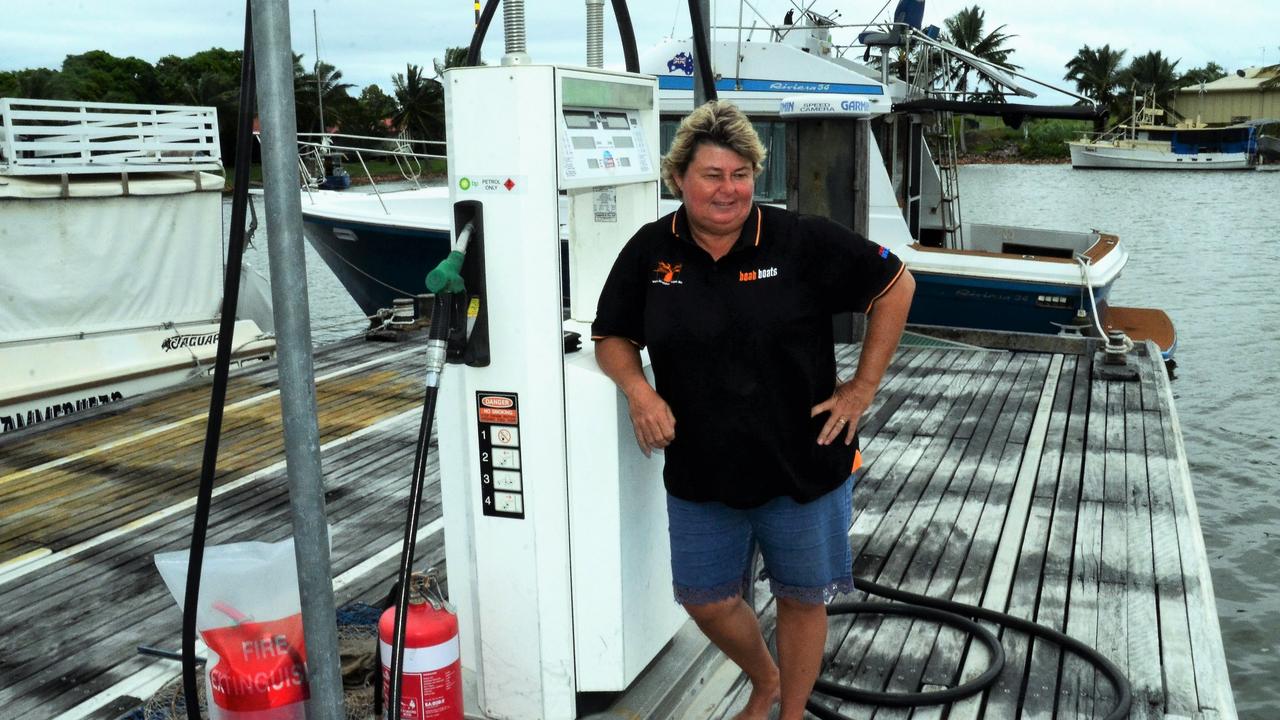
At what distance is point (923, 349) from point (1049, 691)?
5.63 meters

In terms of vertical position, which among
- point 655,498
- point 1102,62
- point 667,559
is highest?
point 1102,62

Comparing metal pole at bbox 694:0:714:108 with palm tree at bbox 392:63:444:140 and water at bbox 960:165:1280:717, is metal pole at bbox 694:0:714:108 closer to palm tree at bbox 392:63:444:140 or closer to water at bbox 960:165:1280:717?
water at bbox 960:165:1280:717

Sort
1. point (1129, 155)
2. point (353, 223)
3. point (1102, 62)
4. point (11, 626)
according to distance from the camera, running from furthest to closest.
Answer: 1. point (1102, 62)
2. point (1129, 155)
3. point (353, 223)
4. point (11, 626)

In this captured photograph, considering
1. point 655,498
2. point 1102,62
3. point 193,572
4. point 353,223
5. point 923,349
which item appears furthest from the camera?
point 1102,62

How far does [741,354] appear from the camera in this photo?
2541 millimetres

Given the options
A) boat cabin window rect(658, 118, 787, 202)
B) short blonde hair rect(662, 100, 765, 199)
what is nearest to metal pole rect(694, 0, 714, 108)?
short blonde hair rect(662, 100, 765, 199)

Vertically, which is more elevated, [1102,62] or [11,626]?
[1102,62]

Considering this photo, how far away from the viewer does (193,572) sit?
7.27 ft

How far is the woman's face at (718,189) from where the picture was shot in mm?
2549

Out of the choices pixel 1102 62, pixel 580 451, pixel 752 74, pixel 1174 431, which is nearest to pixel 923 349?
pixel 1174 431

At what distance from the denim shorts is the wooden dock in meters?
0.51

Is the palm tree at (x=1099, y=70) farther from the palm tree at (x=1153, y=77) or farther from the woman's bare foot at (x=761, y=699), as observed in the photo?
the woman's bare foot at (x=761, y=699)

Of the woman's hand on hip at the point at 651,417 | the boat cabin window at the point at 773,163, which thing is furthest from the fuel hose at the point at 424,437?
the boat cabin window at the point at 773,163

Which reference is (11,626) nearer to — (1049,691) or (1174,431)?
(1049,691)
